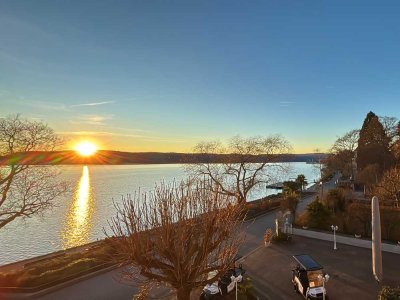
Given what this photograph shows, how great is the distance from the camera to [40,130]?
24.0 m

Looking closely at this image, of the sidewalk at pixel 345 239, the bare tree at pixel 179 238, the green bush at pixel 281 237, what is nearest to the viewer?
the bare tree at pixel 179 238

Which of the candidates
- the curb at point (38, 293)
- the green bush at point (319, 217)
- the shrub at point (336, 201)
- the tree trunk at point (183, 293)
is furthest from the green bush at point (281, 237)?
the tree trunk at point (183, 293)

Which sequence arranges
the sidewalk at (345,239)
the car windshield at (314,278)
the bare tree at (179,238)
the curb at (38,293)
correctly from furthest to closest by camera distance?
the sidewalk at (345,239), the curb at (38,293), the car windshield at (314,278), the bare tree at (179,238)

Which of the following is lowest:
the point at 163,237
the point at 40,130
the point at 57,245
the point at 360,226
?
the point at 57,245

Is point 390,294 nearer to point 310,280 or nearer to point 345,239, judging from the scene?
point 310,280

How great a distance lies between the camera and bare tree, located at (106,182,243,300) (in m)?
9.61

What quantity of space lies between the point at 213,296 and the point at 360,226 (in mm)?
14827

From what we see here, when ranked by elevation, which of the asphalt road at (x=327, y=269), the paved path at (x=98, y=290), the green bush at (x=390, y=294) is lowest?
the paved path at (x=98, y=290)

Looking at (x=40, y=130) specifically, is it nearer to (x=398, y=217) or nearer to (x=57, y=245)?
(x=57, y=245)

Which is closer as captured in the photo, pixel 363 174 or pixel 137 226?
pixel 137 226

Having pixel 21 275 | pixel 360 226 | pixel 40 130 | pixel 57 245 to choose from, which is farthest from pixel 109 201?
pixel 360 226

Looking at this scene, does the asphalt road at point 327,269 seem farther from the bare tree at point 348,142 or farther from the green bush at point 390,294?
the bare tree at point 348,142

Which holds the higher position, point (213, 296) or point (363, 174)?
point (363, 174)

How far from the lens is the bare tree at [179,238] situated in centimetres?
961
